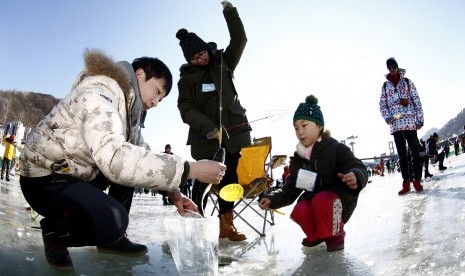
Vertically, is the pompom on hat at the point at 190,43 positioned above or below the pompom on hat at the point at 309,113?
above

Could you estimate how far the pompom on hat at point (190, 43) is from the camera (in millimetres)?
2869

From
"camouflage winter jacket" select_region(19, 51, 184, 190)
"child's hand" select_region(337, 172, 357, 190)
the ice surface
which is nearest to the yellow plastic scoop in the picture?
the ice surface

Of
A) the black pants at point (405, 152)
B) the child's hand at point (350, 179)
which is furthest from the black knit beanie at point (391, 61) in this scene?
the child's hand at point (350, 179)

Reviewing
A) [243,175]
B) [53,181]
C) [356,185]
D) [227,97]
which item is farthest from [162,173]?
[243,175]

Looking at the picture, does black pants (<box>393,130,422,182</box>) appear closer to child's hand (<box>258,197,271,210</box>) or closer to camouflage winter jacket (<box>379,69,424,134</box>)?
camouflage winter jacket (<box>379,69,424,134</box>)

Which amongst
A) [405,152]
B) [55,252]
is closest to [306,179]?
[55,252]

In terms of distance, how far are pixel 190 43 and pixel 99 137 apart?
1.76 meters

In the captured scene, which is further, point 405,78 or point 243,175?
point 405,78

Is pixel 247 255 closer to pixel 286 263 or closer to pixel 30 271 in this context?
pixel 286 263

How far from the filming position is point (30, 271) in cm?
154

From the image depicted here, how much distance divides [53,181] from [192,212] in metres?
0.73

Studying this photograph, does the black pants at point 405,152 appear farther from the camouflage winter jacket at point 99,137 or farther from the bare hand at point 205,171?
the camouflage winter jacket at point 99,137

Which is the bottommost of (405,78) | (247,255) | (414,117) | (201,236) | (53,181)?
(247,255)

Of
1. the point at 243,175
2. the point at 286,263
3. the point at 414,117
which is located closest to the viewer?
the point at 286,263
